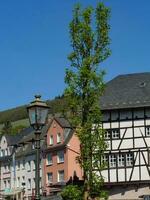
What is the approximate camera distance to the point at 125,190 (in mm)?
54938

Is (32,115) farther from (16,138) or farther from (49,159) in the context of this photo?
(16,138)

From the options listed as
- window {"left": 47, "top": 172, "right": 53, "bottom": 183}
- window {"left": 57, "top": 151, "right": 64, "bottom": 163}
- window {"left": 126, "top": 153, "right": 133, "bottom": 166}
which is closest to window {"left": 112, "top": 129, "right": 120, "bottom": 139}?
window {"left": 126, "top": 153, "right": 133, "bottom": 166}

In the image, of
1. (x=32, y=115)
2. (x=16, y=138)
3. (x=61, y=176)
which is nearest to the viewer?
(x=32, y=115)

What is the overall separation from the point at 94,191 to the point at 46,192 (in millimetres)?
42467

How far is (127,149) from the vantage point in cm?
5462

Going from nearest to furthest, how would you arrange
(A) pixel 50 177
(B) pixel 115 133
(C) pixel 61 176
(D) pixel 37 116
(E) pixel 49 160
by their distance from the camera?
1. (D) pixel 37 116
2. (B) pixel 115 133
3. (C) pixel 61 176
4. (A) pixel 50 177
5. (E) pixel 49 160

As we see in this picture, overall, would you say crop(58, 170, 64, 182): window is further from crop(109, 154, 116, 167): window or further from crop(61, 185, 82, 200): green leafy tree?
crop(61, 185, 82, 200): green leafy tree

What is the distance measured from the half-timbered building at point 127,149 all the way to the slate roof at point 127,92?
0.10m

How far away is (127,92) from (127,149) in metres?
7.39

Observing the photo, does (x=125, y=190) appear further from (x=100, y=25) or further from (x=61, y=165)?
(x=100, y=25)

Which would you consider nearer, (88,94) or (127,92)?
(88,94)

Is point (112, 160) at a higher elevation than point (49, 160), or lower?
lower

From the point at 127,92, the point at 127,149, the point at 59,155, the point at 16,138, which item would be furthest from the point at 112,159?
the point at 16,138

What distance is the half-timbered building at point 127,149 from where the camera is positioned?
54.0 meters
